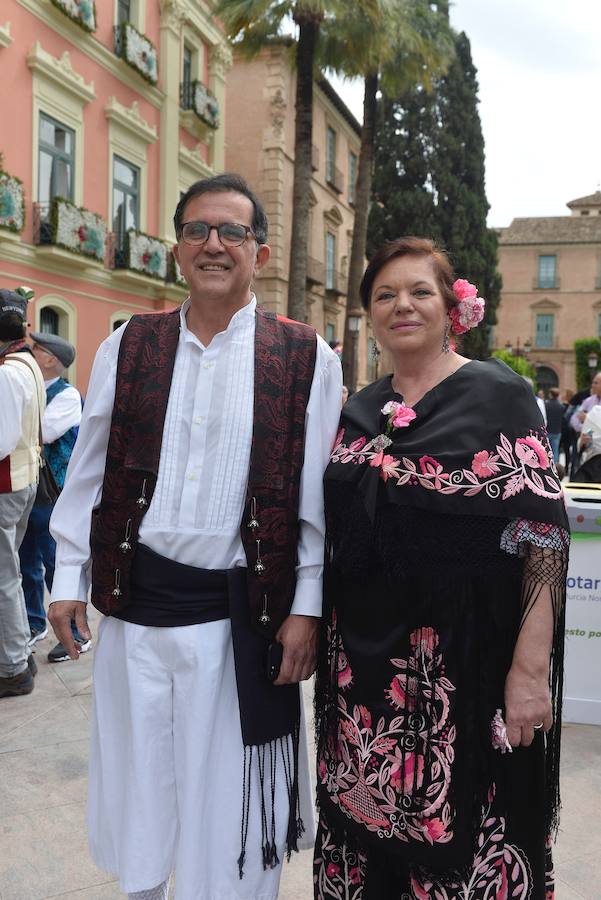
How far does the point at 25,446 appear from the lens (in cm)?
391

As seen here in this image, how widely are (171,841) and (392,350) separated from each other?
1.42 metres

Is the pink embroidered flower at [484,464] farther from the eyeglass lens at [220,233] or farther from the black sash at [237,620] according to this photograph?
the eyeglass lens at [220,233]

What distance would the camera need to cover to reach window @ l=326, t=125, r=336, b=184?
25.7 meters

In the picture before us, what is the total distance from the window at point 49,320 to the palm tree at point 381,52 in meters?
5.91

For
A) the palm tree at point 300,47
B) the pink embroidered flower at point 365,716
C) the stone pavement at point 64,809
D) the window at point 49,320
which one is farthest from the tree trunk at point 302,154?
the pink embroidered flower at point 365,716

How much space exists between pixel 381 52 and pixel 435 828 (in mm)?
14539

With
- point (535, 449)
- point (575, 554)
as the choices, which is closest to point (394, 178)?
point (575, 554)

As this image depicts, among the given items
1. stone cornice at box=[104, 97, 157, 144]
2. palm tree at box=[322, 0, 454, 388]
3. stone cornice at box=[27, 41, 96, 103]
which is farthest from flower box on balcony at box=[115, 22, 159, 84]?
palm tree at box=[322, 0, 454, 388]

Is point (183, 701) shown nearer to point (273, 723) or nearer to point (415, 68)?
point (273, 723)

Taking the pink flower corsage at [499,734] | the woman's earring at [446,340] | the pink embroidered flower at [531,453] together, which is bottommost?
the pink flower corsage at [499,734]

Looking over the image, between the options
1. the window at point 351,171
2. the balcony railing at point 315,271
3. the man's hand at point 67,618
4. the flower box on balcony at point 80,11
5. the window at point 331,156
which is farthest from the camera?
the window at point 351,171

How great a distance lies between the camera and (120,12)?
1463cm

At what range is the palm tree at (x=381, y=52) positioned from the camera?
1332cm

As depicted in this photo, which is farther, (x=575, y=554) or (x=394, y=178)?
(x=394, y=178)
